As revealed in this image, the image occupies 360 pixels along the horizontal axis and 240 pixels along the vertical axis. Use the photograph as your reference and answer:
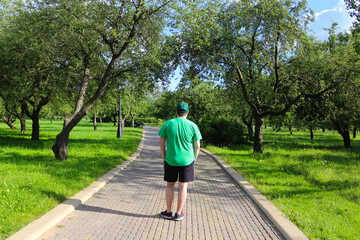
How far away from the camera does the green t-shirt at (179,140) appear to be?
4273mm

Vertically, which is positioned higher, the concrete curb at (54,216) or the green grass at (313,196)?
the concrete curb at (54,216)

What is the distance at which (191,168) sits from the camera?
4379 millimetres

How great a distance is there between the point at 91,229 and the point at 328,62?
451 inches

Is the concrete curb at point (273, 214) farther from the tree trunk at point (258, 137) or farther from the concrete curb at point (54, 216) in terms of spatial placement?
the tree trunk at point (258, 137)

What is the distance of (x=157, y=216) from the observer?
15.1 ft

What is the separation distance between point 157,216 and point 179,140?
4.56ft

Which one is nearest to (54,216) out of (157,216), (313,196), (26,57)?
(157,216)

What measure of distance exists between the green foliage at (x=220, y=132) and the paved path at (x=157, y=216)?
13.4 metres

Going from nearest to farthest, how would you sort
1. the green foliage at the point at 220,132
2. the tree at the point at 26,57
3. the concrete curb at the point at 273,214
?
1. the concrete curb at the point at 273,214
2. the tree at the point at 26,57
3. the green foliage at the point at 220,132

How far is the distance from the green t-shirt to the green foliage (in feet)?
52.7

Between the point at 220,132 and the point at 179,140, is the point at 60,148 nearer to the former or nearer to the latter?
the point at 179,140

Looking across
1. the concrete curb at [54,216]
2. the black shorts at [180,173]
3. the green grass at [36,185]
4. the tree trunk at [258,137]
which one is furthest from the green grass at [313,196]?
the green grass at [36,185]

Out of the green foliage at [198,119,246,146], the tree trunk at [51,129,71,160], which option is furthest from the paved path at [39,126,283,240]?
the green foliage at [198,119,246,146]

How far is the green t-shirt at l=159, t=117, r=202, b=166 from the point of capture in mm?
4273
